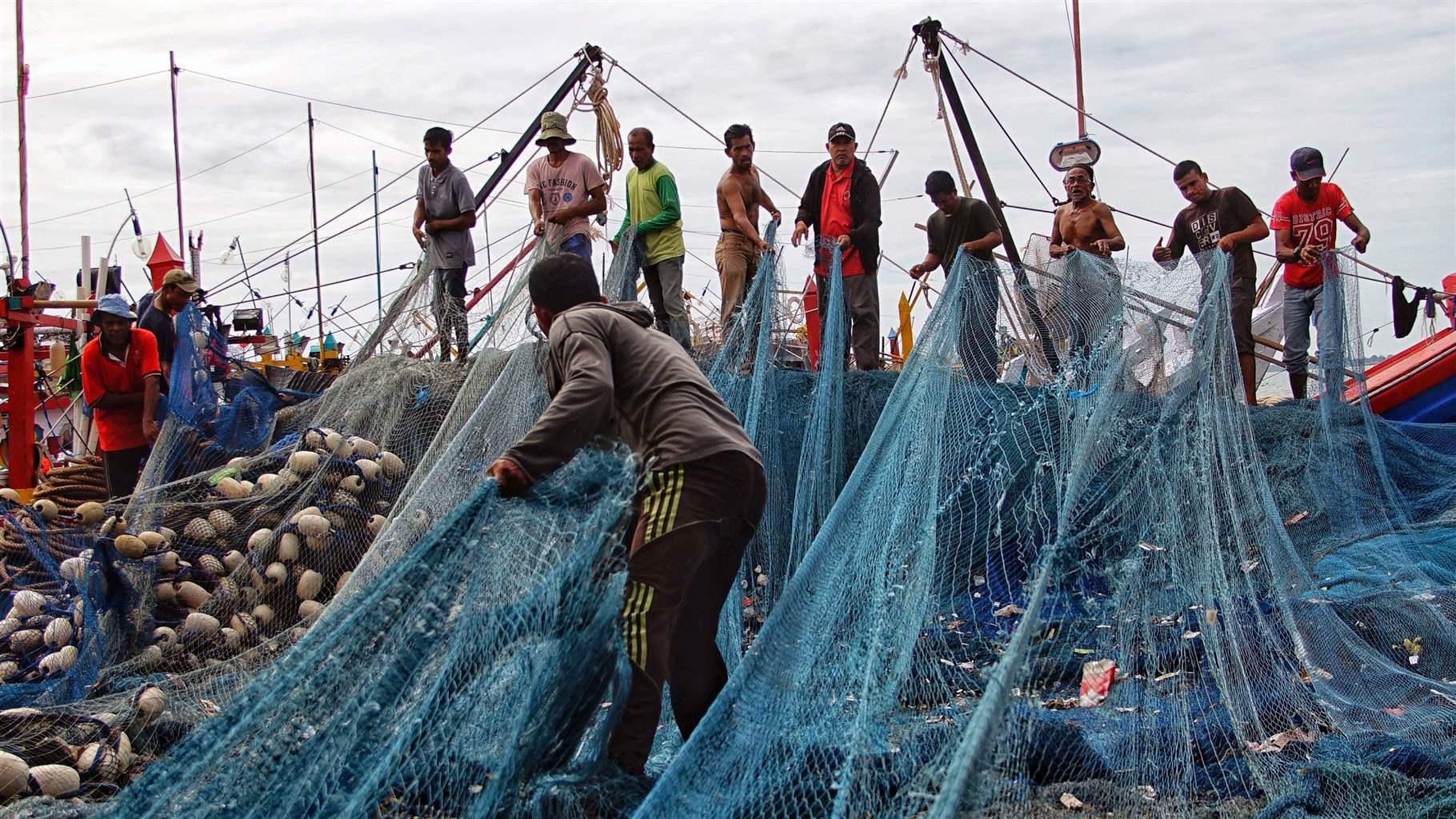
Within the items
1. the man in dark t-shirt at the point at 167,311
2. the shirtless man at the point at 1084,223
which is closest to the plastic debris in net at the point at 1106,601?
the shirtless man at the point at 1084,223

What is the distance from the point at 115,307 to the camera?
6273mm

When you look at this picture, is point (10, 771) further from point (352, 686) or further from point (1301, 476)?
point (1301, 476)

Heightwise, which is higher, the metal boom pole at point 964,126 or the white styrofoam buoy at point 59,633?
the metal boom pole at point 964,126

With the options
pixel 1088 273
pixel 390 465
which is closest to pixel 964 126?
pixel 1088 273

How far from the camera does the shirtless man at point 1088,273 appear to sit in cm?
591

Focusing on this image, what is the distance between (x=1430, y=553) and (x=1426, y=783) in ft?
8.58

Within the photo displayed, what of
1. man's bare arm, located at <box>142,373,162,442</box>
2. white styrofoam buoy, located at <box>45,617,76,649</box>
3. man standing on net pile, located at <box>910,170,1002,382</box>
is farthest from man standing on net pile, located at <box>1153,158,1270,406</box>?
white styrofoam buoy, located at <box>45,617,76,649</box>

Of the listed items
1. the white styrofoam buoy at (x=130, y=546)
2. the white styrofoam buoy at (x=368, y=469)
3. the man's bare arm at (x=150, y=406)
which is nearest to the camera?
the white styrofoam buoy at (x=130, y=546)

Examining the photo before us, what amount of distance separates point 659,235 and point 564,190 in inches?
25.4

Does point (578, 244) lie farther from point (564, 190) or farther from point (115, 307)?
point (115, 307)

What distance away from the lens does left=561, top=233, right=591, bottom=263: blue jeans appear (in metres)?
6.96

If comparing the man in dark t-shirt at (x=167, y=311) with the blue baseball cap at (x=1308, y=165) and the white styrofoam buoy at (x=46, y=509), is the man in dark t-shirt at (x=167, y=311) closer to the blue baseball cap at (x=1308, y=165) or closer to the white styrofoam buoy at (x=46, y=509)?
Result: the white styrofoam buoy at (x=46, y=509)

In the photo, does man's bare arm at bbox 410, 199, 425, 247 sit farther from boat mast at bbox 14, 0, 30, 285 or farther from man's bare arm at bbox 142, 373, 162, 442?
boat mast at bbox 14, 0, 30, 285

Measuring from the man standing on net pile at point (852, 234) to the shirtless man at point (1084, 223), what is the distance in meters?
1.17
